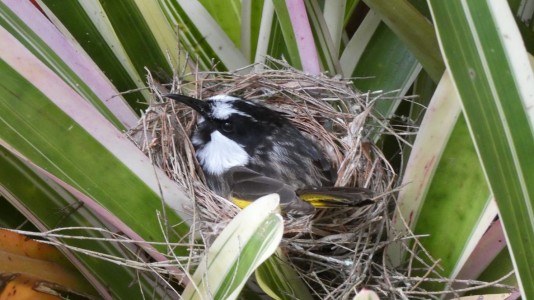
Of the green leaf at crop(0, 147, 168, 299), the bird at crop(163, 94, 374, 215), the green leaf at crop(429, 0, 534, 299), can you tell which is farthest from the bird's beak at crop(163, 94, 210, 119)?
the green leaf at crop(429, 0, 534, 299)

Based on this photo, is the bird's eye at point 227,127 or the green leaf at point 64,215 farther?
the bird's eye at point 227,127

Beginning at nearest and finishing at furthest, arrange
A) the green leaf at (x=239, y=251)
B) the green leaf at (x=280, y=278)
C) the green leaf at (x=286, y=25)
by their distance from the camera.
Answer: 1. the green leaf at (x=239, y=251)
2. the green leaf at (x=280, y=278)
3. the green leaf at (x=286, y=25)

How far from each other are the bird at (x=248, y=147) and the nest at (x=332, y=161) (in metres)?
0.03

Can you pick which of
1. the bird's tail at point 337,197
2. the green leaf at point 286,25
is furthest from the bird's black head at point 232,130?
the bird's tail at point 337,197

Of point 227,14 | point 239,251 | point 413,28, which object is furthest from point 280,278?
point 227,14

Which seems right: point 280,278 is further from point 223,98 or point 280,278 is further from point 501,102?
point 223,98

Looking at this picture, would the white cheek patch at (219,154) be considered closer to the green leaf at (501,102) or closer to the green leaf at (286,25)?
the green leaf at (286,25)

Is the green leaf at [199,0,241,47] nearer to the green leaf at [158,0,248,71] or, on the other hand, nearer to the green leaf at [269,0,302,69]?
the green leaf at [158,0,248,71]

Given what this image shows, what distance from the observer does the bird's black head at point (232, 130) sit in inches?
60.1

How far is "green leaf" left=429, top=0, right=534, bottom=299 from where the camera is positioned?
0.82 m

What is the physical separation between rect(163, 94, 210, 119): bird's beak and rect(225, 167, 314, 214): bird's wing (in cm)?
15

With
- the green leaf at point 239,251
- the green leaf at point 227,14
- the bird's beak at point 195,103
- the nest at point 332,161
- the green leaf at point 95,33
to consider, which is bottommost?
the nest at point 332,161

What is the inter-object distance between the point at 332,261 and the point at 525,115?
0.42 m

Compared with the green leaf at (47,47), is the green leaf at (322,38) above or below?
below
